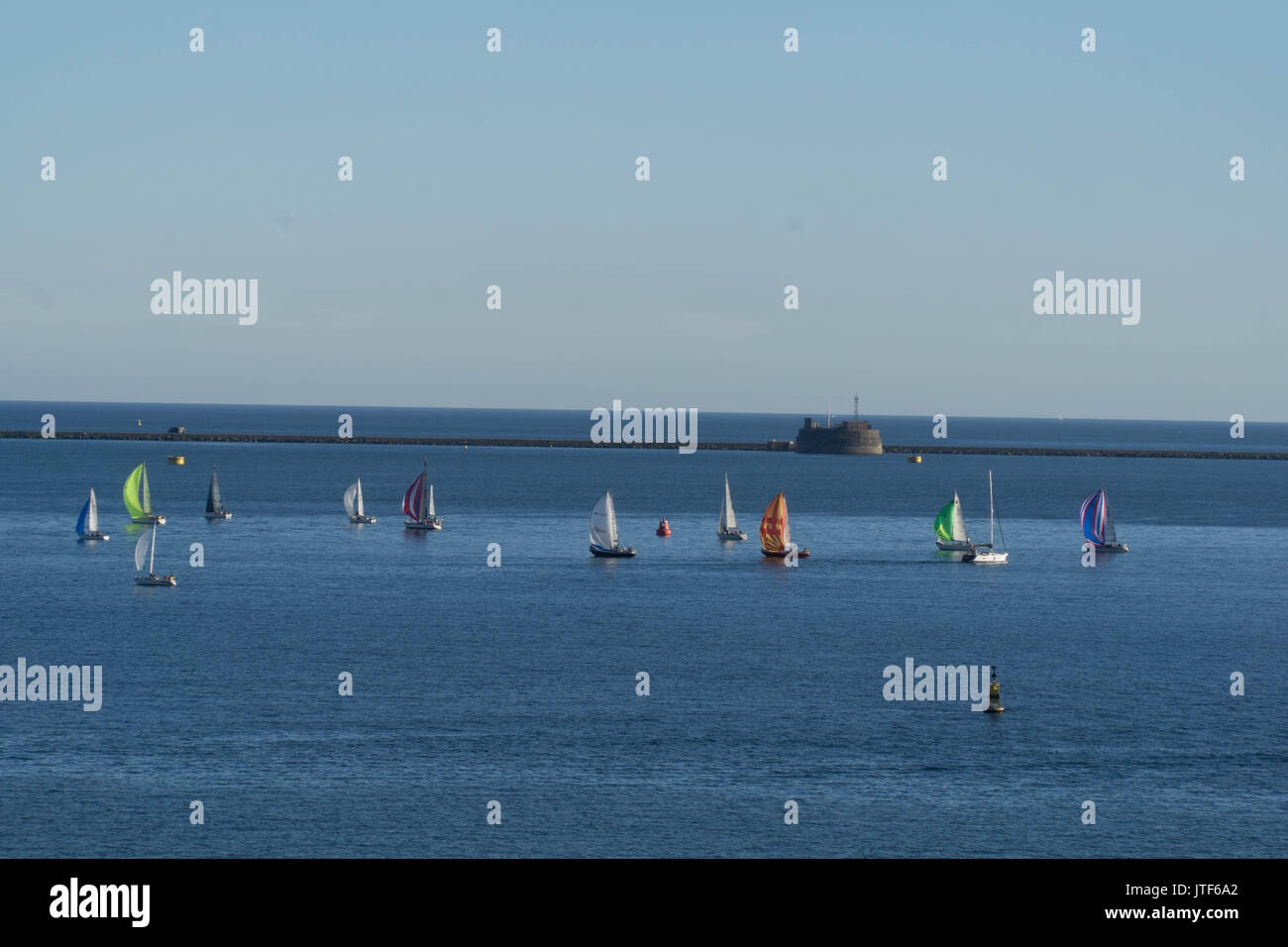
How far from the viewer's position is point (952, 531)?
6058 inches

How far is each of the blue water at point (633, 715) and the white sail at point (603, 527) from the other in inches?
293

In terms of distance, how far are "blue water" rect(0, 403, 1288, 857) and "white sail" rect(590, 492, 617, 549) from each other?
7448 millimetres

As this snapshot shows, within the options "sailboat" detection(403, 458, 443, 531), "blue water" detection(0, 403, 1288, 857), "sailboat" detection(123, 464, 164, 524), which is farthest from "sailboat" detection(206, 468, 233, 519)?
"blue water" detection(0, 403, 1288, 857)

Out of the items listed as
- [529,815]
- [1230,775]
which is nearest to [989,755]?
[1230,775]

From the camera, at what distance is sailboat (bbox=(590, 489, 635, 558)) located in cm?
14475

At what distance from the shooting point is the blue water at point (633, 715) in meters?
53.1

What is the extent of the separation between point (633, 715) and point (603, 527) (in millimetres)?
74530

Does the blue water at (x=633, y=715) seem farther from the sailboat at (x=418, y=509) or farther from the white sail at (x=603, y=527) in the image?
the sailboat at (x=418, y=509)

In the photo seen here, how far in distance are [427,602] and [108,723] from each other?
46595 mm

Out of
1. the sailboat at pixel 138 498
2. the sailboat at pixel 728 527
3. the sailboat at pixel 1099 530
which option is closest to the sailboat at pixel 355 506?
the sailboat at pixel 138 498

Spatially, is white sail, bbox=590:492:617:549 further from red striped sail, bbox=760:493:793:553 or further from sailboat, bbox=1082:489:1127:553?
sailboat, bbox=1082:489:1127:553

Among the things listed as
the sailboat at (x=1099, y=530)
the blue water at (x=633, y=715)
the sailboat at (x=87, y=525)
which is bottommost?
the blue water at (x=633, y=715)

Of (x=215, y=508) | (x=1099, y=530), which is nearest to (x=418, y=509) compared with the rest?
(x=215, y=508)
